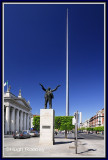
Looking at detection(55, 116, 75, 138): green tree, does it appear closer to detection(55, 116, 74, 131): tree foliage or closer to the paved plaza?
detection(55, 116, 74, 131): tree foliage

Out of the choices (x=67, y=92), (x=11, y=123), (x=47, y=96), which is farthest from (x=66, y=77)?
(x=11, y=123)

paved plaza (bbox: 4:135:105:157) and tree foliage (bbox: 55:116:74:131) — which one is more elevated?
paved plaza (bbox: 4:135:105:157)

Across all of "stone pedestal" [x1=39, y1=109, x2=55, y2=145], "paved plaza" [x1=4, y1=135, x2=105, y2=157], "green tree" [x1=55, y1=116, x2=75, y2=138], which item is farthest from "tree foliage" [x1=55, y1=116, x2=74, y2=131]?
"paved plaza" [x1=4, y1=135, x2=105, y2=157]

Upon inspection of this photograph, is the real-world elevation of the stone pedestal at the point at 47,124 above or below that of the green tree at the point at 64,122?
above

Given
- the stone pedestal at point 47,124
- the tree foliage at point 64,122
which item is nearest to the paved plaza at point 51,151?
the stone pedestal at point 47,124

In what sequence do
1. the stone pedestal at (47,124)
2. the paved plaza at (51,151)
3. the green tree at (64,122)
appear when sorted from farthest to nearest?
1. the green tree at (64,122)
2. the stone pedestal at (47,124)
3. the paved plaza at (51,151)

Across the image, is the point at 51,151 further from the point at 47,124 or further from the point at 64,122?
the point at 64,122

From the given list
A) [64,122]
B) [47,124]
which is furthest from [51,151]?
[64,122]

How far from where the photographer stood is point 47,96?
69.4 ft

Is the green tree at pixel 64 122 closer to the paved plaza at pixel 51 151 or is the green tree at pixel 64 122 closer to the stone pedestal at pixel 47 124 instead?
the stone pedestal at pixel 47 124

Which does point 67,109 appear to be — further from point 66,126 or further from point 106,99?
point 106,99

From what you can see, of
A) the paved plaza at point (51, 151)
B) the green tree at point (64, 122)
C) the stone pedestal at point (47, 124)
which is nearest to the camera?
the paved plaza at point (51, 151)

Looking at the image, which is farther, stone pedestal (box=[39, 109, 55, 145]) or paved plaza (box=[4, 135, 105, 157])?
Answer: stone pedestal (box=[39, 109, 55, 145])

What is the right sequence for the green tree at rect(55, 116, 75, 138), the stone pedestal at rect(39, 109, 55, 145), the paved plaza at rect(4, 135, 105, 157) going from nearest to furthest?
the paved plaza at rect(4, 135, 105, 157)
the stone pedestal at rect(39, 109, 55, 145)
the green tree at rect(55, 116, 75, 138)
